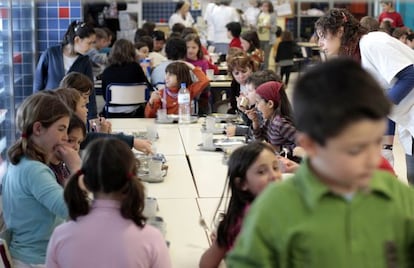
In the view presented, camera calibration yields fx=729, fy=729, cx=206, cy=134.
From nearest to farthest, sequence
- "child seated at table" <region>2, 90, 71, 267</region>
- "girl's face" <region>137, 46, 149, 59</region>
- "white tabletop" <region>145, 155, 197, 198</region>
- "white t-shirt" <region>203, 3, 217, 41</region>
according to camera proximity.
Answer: "child seated at table" <region>2, 90, 71, 267</region>, "white tabletop" <region>145, 155, 197, 198</region>, "girl's face" <region>137, 46, 149, 59</region>, "white t-shirt" <region>203, 3, 217, 41</region>

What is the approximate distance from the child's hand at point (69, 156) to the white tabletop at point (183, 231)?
398 millimetres

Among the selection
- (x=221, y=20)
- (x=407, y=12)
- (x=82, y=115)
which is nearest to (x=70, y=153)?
(x=82, y=115)

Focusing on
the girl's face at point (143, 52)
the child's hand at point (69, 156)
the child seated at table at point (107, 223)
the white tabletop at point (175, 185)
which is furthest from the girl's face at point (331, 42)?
the girl's face at point (143, 52)

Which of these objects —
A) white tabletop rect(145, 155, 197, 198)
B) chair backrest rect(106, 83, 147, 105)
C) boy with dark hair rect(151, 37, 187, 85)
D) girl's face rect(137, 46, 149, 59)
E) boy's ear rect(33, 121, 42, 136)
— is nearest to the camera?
boy's ear rect(33, 121, 42, 136)

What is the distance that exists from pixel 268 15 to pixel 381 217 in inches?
456

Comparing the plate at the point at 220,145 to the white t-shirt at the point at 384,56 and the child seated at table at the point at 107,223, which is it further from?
the child seated at table at the point at 107,223

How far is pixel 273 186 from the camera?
4.53 feet

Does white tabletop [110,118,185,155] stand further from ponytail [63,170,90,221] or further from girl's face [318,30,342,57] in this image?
ponytail [63,170,90,221]

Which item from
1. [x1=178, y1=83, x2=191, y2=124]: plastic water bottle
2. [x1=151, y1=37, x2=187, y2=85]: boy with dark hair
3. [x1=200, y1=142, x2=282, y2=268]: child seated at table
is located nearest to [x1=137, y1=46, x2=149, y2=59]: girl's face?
[x1=151, y1=37, x2=187, y2=85]: boy with dark hair

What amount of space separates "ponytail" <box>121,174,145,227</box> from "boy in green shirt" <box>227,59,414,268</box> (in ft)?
2.28

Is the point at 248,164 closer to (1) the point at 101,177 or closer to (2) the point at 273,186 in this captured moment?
(1) the point at 101,177

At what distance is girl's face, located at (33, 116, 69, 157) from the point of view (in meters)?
2.70

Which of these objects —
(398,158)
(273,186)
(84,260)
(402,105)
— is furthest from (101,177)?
(398,158)

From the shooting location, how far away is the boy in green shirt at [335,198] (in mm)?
1256
